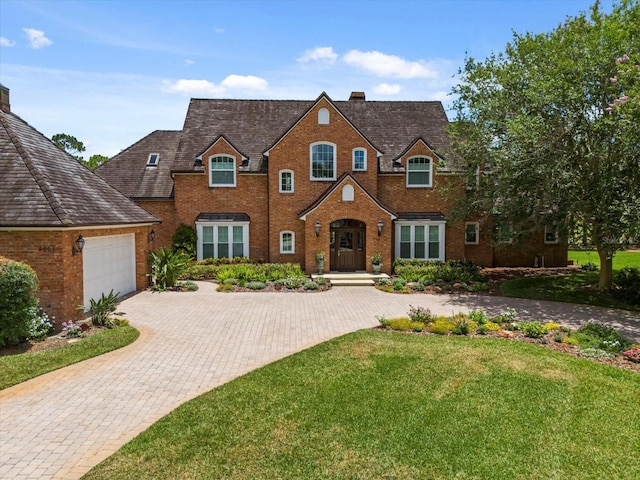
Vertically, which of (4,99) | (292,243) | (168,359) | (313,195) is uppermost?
(4,99)

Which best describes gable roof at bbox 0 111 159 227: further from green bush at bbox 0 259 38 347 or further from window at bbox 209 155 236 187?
window at bbox 209 155 236 187

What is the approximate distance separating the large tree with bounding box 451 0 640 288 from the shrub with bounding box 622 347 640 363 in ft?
17.7

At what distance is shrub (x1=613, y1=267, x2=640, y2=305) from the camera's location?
17.4 metres

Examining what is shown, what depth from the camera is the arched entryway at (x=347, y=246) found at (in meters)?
23.4

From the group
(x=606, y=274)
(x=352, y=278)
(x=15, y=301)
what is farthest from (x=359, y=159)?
(x=15, y=301)

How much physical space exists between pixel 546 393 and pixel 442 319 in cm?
503

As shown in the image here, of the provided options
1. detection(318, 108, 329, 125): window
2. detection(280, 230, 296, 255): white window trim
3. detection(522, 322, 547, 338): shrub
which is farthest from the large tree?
detection(280, 230, 296, 255): white window trim

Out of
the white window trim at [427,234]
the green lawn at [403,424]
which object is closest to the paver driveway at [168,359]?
the green lawn at [403,424]

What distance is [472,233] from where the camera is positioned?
85.2 feet

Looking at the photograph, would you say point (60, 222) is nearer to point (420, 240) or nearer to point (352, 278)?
point (352, 278)

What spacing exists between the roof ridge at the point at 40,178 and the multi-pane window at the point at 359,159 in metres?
14.9

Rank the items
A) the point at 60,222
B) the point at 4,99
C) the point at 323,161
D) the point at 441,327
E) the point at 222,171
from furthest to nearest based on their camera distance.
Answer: the point at 222,171 → the point at 323,161 → the point at 4,99 → the point at 441,327 → the point at 60,222

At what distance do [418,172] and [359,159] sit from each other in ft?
11.7

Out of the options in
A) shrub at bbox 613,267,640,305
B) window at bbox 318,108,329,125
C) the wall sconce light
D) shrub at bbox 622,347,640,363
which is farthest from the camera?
window at bbox 318,108,329,125
